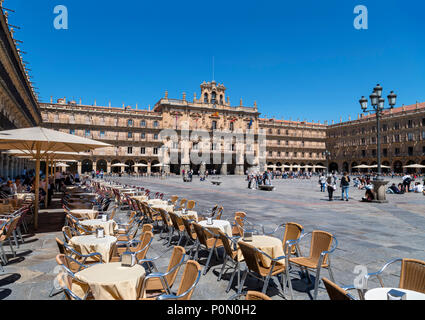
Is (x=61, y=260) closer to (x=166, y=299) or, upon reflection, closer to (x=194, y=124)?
(x=166, y=299)

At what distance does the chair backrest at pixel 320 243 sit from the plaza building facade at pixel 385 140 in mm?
51465

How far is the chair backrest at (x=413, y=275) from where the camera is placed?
248cm

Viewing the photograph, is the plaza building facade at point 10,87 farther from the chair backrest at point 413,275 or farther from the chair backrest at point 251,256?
the chair backrest at point 413,275

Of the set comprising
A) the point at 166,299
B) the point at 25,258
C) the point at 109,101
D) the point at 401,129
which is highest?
the point at 109,101

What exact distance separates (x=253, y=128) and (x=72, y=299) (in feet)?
177

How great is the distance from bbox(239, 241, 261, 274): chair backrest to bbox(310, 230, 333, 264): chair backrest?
961mm

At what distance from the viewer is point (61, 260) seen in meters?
2.57

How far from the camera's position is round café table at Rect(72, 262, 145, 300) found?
7.59ft

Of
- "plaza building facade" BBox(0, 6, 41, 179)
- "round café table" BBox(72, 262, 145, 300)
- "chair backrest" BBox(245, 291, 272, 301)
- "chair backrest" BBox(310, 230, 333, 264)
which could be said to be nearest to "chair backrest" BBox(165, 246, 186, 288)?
"round café table" BBox(72, 262, 145, 300)

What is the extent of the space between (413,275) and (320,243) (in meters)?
1.15

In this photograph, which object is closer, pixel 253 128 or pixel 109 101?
pixel 109 101

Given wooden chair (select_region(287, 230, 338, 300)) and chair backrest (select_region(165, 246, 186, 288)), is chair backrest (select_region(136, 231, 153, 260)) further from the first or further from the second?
wooden chair (select_region(287, 230, 338, 300))

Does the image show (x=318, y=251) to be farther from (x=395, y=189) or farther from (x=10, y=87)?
(x=10, y=87)
